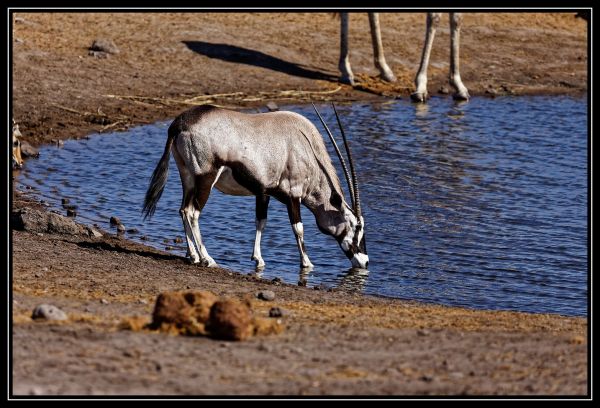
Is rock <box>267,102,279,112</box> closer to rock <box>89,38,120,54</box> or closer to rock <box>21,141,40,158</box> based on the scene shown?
rock <box>89,38,120,54</box>

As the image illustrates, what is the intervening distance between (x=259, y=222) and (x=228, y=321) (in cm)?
476

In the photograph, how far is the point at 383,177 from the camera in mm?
17234

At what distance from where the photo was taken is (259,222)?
1206 cm

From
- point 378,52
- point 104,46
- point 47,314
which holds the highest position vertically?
point 378,52

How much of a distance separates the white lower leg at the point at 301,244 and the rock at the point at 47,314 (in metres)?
4.59

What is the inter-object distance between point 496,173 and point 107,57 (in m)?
8.98

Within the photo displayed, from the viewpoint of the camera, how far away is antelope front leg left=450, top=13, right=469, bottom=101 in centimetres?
2405

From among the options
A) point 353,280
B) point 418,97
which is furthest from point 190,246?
point 418,97

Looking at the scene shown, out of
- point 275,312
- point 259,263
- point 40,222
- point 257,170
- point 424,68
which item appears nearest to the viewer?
point 275,312

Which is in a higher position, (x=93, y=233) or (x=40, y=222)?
(x=40, y=222)

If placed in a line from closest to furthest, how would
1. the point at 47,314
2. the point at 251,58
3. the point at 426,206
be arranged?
the point at 47,314 → the point at 426,206 → the point at 251,58

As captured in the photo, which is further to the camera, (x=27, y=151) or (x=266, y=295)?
(x=27, y=151)

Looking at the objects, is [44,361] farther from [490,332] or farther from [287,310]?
[490,332]

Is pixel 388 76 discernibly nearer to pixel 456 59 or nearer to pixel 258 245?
pixel 456 59
